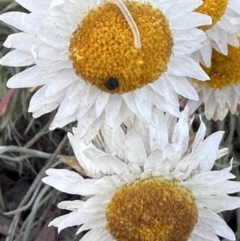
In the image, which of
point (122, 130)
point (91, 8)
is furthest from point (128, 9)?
point (122, 130)

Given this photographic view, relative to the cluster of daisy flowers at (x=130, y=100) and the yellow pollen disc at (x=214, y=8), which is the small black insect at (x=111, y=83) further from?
the yellow pollen disc at (x=214, y=8)

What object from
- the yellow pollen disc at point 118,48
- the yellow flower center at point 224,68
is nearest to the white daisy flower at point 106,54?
the yellow pollen disc at point 118,48

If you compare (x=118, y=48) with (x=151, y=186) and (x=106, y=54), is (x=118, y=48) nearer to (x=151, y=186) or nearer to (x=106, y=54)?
(x=106, y=54)

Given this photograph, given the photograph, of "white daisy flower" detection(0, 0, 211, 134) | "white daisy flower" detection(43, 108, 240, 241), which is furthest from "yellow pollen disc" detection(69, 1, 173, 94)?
"white daisy flower" detection(43, 108, 240, 241)

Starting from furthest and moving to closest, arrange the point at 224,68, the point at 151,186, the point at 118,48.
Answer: the point at 224,68 < the point at 151,186 < the point at 118,48

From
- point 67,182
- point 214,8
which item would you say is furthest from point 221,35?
point 67,182

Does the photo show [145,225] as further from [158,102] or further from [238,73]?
[238,73]
